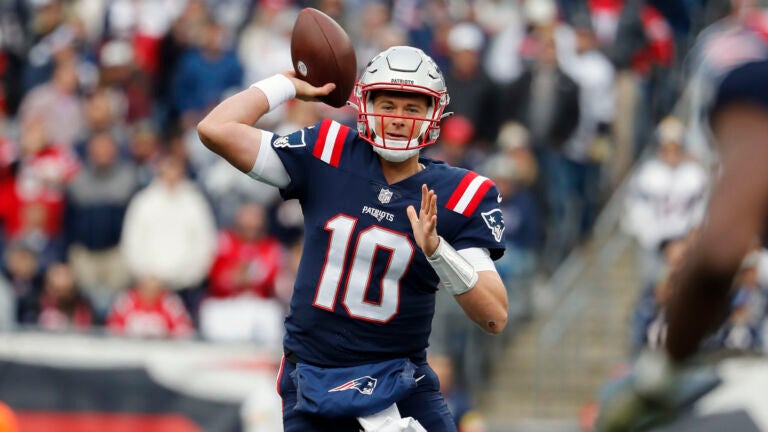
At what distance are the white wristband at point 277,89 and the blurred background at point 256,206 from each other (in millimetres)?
3477

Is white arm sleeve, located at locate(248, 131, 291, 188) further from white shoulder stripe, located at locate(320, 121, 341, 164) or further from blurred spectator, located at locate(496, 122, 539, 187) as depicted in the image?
blurred spectator, located at locate(496, 122, 539, 187)

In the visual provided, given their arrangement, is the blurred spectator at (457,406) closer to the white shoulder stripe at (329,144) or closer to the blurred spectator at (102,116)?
the white shoulder stripe at (329,144)

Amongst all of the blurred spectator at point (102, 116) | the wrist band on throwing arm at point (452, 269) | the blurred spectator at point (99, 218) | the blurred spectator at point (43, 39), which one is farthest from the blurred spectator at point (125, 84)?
the wrist band on throwing arm at point (452, 269)

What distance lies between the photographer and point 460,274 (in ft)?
14.2

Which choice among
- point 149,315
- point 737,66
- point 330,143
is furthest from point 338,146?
point 149,315

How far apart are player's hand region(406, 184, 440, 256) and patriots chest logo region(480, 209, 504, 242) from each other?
13.3 inches

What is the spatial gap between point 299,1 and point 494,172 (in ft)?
11.3

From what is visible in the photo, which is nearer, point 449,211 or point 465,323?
point 449,211

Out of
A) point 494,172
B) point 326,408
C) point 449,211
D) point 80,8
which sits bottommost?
point 326,408

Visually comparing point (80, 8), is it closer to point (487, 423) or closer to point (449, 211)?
point (487, 423)

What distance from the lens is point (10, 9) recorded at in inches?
500

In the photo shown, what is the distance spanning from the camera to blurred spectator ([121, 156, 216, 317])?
9961 mm

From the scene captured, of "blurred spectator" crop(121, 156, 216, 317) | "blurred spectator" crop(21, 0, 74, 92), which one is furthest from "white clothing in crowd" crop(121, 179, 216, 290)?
"blurred spectator" crop(21, 0, 74, 92)

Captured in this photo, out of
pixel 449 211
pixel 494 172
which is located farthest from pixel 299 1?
pixel 449 211
